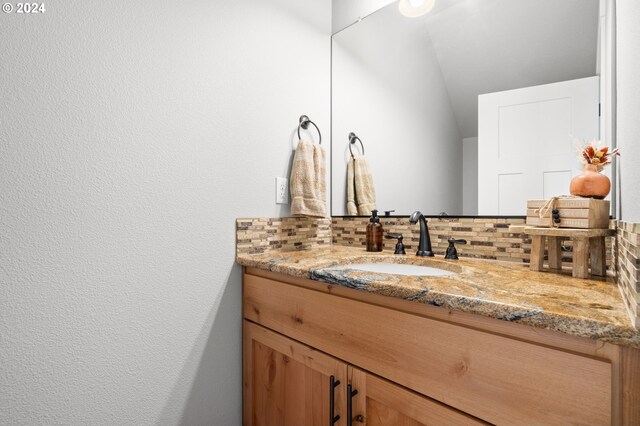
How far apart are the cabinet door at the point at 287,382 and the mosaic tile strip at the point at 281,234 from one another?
0.30 metres

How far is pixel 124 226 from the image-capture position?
951mm

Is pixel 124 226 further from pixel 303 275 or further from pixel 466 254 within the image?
pixel 466 254

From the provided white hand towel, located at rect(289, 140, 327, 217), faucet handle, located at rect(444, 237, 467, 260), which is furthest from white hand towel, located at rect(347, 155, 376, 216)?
faucet handle, located at rect(444, 237, 467, 260)

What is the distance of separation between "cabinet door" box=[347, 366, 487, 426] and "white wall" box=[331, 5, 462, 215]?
727 millimetres

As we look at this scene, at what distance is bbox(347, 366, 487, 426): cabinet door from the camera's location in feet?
2.11

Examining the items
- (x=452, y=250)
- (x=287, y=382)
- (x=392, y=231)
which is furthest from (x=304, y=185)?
(x=287, y=382)

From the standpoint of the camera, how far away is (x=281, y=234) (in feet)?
4.45

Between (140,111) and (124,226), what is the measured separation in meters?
0.35

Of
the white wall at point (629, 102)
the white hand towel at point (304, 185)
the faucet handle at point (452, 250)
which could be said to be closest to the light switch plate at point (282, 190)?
the white hand towel at point (304, 185)

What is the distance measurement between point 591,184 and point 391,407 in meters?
0.74

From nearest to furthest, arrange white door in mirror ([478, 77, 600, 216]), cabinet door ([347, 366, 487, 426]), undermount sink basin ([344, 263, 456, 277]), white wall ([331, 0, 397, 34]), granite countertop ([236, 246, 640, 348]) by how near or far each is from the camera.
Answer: granite countertop ([236, 246, 640, 348]), cabinet door ([347, 366, 487, 426]), white door in mirror ([478, 77, 600, 216]), undermount sink basin ([344, 263, 456, 277]), white wall ([331, 0, 397, 34])

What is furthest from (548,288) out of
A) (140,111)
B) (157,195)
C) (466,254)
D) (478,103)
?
(140,111)

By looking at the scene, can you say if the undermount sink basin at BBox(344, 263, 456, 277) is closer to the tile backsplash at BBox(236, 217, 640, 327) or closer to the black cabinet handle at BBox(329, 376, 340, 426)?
the tile backsplash at BBox(236, 217, 640, 327)

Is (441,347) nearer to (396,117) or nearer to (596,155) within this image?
(596,155)
